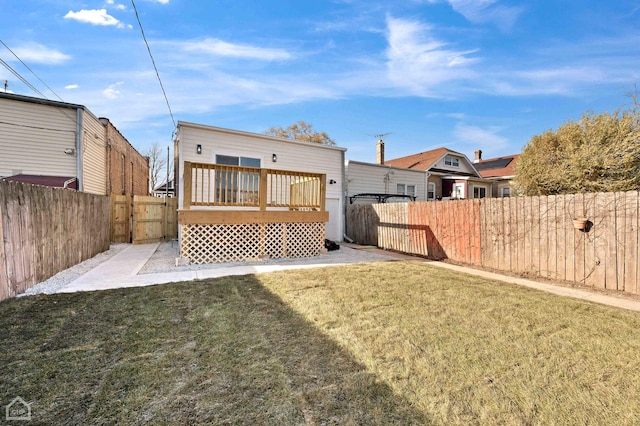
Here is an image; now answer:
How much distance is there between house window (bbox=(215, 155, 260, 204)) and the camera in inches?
280

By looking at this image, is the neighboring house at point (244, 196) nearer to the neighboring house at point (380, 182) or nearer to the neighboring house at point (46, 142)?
the neighboring house at point (380, 182)

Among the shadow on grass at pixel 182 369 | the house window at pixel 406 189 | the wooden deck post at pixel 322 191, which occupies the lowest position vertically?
the shadow on grass at pixel 182 369

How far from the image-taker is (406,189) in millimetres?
15688

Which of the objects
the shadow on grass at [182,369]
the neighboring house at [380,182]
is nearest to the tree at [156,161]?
the neighboring house at [380,182]

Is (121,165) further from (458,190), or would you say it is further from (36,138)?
(458,190)

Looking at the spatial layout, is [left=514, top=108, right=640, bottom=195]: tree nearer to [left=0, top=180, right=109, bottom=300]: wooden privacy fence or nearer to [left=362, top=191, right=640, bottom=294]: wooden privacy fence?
[left=362, top=191, right=640, bottom=294]: wooden privacy fence

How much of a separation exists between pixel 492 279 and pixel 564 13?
797 cm

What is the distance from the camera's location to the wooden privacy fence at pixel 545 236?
4609mm

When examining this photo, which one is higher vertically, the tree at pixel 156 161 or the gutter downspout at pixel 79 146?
the tree at pixel 156 161

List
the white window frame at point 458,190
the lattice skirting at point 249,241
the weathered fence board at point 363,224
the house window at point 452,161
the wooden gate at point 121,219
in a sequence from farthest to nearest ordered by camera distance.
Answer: the house window at point 452,161
the white window frame at point 458,190
the weathered fence board at point 363,224
the wooden gate at point 121,219
the lattice skirting at point 249,241

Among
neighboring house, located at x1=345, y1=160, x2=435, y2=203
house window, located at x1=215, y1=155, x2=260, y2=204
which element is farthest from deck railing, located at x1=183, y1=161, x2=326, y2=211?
neighboring house, located at x1=345, y1=160, x2=435, y2=203

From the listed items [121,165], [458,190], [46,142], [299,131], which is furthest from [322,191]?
[299,131]

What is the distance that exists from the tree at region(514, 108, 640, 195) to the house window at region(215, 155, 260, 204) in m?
12.2

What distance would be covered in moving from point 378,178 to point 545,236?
30.6 ft
